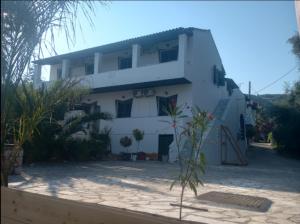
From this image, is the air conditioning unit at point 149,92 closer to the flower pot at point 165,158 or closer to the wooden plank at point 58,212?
the flower pot at point 165,158

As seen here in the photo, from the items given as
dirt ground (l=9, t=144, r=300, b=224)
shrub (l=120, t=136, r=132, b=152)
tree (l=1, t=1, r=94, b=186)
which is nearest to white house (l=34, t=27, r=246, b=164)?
shrub (l=120, t=136, r=132, b=152)

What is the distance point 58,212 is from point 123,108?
723 inches

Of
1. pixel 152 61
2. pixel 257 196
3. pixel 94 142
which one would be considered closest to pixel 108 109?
pixel 152 61

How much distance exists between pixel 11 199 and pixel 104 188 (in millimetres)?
4967

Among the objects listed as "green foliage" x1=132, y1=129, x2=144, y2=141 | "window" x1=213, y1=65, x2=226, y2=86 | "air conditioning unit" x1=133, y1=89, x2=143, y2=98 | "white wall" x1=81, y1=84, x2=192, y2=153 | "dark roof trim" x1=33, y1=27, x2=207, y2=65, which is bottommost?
"green foliage" x1=132, y1=129, x2=144, y2=141

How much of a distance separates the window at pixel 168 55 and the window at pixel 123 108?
336 cm

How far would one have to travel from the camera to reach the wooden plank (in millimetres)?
2357

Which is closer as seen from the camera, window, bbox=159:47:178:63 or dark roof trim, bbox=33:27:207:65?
dark roof trim, bbox=33:27:207:65

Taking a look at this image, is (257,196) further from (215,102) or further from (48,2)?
(215,102)

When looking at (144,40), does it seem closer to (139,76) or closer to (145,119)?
(139,76)

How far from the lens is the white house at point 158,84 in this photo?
18.0 meters

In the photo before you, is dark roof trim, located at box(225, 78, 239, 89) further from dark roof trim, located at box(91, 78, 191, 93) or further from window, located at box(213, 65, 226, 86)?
dark roof trim, located at box(91, 78, 191, 93)

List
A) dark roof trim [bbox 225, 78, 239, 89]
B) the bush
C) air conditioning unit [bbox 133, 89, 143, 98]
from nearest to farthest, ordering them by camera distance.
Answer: air conditioning unit [bbox 133, 89, 143, 98] < the bush < dark roof trim [bbox 225, 78, 239, 89]

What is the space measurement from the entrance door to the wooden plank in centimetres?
1542
